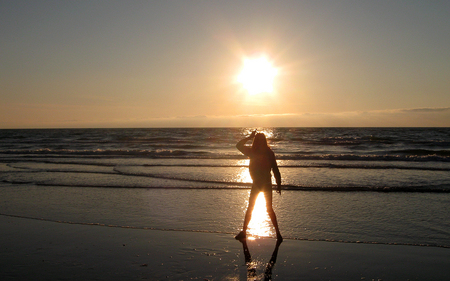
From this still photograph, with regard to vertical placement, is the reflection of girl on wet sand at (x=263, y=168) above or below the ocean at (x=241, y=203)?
above

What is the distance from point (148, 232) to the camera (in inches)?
233

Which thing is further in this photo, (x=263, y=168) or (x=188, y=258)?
(x=263, y=168)

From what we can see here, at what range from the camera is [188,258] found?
4.61 m

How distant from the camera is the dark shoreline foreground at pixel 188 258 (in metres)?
4.11

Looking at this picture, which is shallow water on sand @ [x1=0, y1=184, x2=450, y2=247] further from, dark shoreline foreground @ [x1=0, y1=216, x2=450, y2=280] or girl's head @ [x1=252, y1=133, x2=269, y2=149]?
girl's head @ [x1=252, y1=133, x2=269, y2=149]

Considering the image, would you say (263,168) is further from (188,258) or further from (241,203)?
(241,203)

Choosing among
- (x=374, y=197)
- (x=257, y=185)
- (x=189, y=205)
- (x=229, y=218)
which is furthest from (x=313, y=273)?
(x=374, y=197)

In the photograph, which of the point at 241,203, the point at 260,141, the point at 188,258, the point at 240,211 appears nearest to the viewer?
the point at 188,258

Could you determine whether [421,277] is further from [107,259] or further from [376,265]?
[107,259]

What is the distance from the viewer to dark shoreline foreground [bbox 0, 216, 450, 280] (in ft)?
13.5

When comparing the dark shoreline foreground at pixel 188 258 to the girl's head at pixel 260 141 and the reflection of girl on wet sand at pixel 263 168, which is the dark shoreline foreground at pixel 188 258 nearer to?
the reflection of girl on wet sand at pixel 263 168

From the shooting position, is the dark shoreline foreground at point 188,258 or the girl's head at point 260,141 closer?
the dark shoreline foreground at point 188,258

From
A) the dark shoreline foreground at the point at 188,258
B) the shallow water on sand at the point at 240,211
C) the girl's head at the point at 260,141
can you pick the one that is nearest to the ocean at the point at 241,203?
the shallow water on sand at the point at 240,211

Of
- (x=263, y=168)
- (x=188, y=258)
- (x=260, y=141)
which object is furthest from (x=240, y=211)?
(x=188, y=258)
